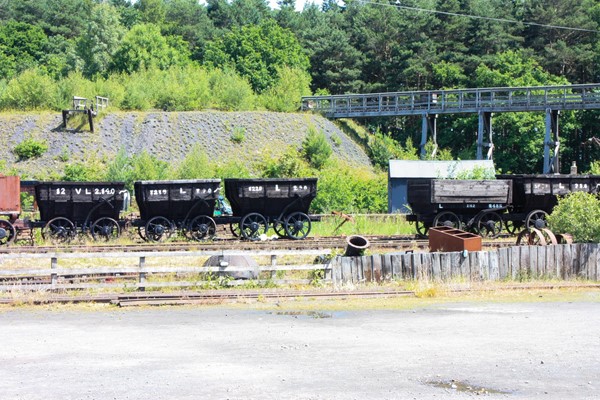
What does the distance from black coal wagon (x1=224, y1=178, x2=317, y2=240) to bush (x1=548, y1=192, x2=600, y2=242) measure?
8.97 m

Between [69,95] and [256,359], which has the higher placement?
[69,95]

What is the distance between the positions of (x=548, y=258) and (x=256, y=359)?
419 inches

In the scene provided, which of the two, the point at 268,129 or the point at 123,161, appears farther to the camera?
the point at 268,129

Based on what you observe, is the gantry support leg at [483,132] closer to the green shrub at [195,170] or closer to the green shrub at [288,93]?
the green shrub at [288,93]

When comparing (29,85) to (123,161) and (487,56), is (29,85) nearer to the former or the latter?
(123,161)

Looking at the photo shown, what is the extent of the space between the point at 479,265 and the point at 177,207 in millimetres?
11802

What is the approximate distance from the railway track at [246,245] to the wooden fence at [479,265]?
18.6ft

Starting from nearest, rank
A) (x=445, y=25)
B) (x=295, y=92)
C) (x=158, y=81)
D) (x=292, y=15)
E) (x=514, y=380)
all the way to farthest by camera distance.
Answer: (x=514, y=380), (x=158, y=81), (x=295, y=92), (x=445, y=25), (x=292, y=15)

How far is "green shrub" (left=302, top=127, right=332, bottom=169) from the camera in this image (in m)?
55.2

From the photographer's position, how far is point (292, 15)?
10694 cm

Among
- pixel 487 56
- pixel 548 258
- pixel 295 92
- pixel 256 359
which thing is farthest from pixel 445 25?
pixel 256 359

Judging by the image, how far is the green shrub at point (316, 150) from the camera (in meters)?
55.2

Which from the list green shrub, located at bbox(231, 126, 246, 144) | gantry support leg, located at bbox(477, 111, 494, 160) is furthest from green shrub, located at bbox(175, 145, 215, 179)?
gantry support leg, located at bbox(477, 111, 494, 160)

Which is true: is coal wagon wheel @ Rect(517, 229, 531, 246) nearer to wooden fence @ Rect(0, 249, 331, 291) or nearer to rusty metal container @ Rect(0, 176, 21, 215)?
wooden fence @ Rect(0, 249, 331, 291)
